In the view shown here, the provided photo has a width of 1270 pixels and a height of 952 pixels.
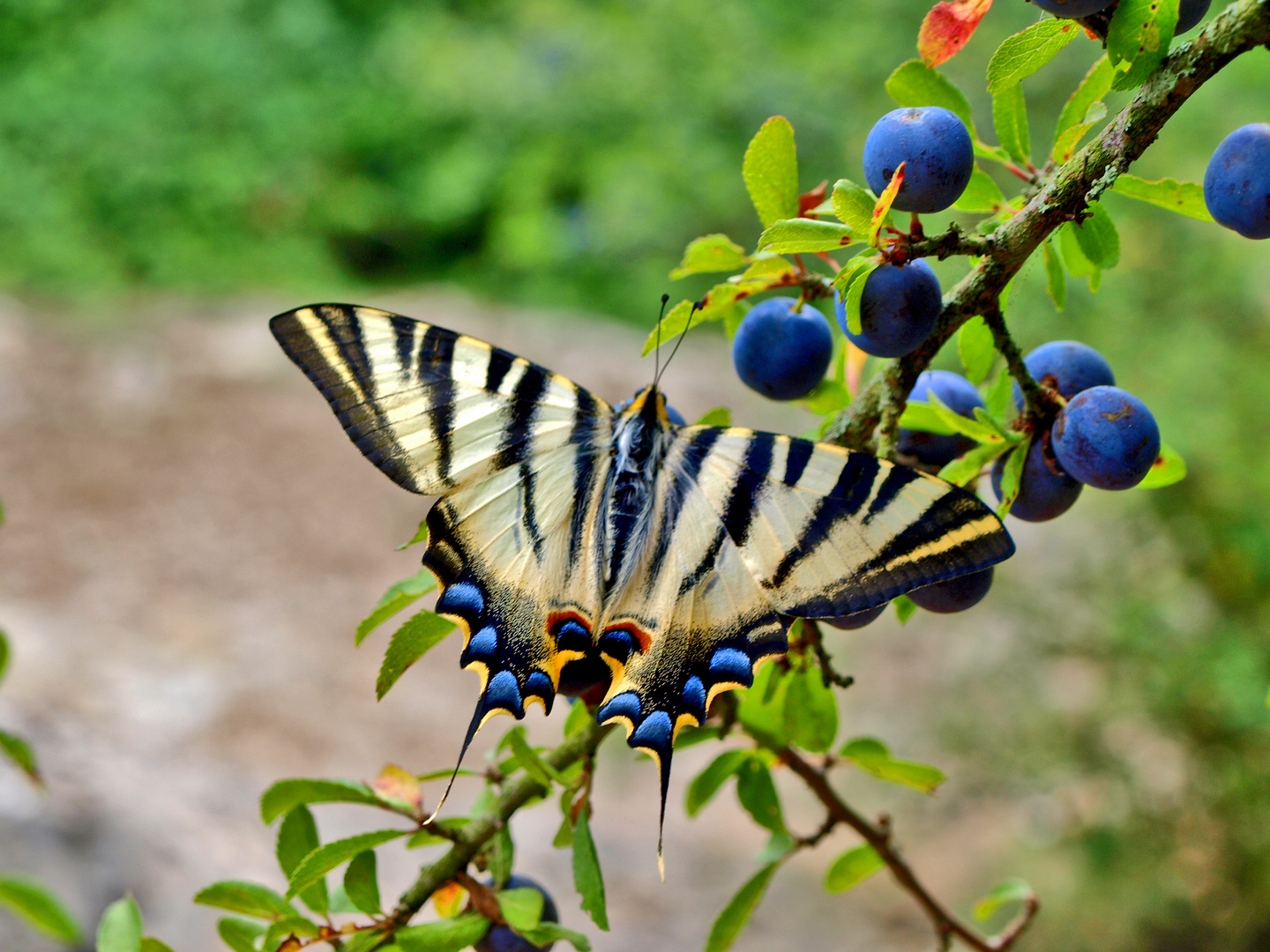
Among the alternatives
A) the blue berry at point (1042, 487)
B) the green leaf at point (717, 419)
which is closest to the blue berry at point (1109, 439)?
the blue berry at point (1042, 487)

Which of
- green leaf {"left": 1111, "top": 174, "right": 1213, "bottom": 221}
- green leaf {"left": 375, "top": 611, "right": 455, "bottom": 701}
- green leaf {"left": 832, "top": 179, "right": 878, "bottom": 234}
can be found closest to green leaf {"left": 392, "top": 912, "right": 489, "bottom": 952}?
green leaf {"left": 375, "top": 611, "right": 455, "bottom": 701}

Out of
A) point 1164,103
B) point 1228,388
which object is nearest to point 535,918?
point 1164,103

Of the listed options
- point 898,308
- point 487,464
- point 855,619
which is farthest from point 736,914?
point 898,308

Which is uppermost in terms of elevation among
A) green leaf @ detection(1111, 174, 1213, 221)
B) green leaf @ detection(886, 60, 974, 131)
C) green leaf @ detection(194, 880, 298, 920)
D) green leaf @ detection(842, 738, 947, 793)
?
green leaf @ detection(886, 60, 974, 131)

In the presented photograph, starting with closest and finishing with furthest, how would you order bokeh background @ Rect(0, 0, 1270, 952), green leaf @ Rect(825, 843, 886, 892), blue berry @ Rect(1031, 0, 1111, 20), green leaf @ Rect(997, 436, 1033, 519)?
blue berry @ Rect(1031, 0, 1111, 20)
green leaf @ Rect(997, 436, 1033, 519)
green leaf @ Rect(825, 843, 886, 892)
bokeh background @ Rect(0, 0, 1270, 952)

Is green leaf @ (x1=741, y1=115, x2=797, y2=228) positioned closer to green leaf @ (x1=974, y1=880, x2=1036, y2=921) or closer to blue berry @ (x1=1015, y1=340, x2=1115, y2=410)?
blue berry @ (x1=1015, y1=340, x2=1115, y2=410)

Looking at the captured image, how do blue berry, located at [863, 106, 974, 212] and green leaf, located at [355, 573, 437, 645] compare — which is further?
green leaf, located at [355, 573, 437, 645]

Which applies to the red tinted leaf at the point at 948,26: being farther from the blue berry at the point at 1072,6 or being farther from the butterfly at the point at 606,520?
the butterfly at the point at 606,520
